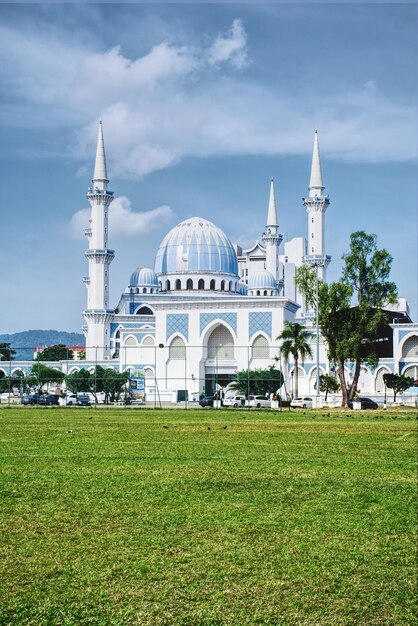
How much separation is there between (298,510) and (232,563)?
1.98m

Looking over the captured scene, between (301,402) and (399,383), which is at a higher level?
(399,383)

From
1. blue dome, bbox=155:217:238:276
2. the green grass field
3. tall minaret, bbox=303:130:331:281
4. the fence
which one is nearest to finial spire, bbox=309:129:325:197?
tall minaret, bbox=303:130:331:281

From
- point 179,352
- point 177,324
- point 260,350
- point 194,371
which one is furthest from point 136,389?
point 260,350

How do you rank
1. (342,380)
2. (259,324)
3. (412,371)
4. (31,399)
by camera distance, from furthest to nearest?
(412,371), (259,324), (31,399), (342,380)

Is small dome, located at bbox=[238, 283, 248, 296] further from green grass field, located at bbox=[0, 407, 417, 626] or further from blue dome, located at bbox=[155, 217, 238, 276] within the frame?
green grass field, located at bbox=[0, 407, 417, 626]

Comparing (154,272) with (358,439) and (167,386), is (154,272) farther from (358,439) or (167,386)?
(358,439)

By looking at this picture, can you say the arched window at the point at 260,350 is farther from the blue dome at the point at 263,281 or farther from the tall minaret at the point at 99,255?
the blue dome at the point at 263,281

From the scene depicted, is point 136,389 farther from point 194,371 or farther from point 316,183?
point 316,183

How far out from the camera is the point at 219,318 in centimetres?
6388

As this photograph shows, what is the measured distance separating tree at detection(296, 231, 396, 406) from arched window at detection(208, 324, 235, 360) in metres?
23.5

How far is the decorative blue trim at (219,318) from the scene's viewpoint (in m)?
63.6

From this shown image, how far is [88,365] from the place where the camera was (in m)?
70.4

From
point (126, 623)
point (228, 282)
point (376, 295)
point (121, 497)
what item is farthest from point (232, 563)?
point (228, 282)

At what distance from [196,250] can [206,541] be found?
226ft
